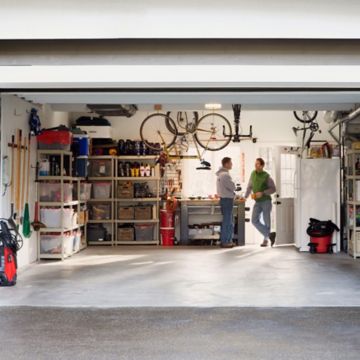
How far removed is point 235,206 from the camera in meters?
12.1

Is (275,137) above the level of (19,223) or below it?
above

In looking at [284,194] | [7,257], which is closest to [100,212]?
[284,194]

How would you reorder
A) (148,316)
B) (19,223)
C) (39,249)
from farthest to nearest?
(39,249) < (19,223) < (148,316)

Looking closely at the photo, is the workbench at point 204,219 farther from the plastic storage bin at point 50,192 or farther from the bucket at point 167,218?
the plastic storage bin at point 50,192

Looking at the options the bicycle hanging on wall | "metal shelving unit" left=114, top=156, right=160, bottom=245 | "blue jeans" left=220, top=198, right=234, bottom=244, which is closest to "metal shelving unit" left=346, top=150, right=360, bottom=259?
"blue jeans" left=220, top=198, right=234, bottom=244

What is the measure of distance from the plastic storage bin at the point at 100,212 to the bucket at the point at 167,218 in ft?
3.49

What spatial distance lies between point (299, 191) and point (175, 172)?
9.00ft

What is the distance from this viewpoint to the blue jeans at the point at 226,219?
1162cm

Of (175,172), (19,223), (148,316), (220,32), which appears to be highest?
(220,32)

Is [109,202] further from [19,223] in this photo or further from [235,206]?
[19,223]

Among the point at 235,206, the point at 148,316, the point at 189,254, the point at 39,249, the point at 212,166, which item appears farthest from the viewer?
the point at 212,166

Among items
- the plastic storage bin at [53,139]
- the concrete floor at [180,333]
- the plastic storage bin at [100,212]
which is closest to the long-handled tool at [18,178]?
the plastic storage bin at [53,139]

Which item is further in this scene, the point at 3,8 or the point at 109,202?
the point at 109,202

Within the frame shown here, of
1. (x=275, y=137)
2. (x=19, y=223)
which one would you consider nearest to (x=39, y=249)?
(x=19, y=223)
